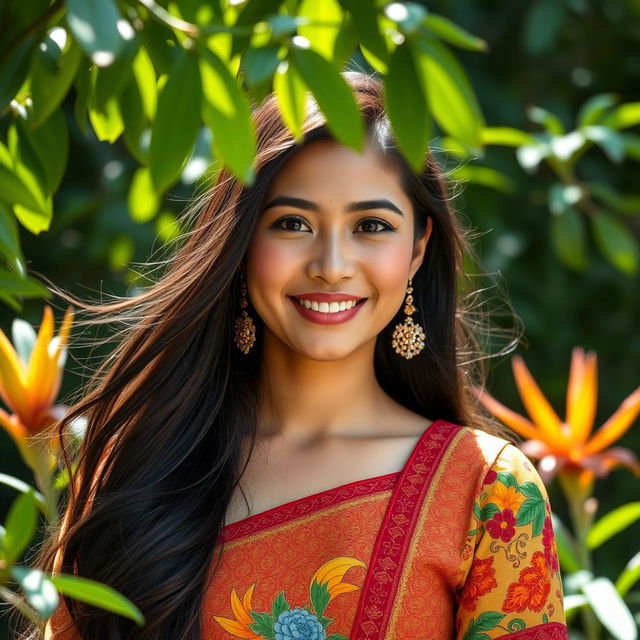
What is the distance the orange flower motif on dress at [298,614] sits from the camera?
1.66 m

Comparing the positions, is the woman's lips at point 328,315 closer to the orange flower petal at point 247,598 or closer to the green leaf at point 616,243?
the orange flower petal at point 247,598

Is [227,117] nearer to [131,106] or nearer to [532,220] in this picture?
[131,106]

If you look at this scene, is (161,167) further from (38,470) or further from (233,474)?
(38,470)

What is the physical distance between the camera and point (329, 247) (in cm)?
166

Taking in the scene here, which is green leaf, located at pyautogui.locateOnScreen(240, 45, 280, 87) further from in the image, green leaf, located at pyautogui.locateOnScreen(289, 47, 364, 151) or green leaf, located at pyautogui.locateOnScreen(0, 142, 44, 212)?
green leaf, located at pyautogui.locateOnScreen(0, 142, 44, 212)

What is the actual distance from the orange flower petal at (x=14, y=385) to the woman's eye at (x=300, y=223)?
469 millimetres

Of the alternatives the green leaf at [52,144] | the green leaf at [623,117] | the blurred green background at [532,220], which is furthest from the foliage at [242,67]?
the blurred green background at [532,220]

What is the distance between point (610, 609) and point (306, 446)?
0.61 meters

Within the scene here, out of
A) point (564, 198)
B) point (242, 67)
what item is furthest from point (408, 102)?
point (564, 198)

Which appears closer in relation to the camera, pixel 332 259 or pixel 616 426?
pixel 332 259

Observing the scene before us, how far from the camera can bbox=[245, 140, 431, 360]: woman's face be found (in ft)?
5.50

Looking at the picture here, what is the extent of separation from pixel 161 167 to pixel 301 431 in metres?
1.06

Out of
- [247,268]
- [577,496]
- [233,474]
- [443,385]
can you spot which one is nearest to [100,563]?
[233,474]

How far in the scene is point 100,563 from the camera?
1.76 m
